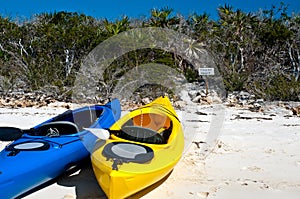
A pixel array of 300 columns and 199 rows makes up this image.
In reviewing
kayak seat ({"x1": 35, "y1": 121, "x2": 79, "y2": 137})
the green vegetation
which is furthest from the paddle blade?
the green vegetation

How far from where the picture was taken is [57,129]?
167 inches

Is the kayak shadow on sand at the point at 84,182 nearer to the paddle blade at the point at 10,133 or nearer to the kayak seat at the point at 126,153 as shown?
the kayak seat at the point at 126,153

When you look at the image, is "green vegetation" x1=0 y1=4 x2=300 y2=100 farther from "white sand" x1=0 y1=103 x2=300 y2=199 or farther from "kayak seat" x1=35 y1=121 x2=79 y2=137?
"kayak seat" x1=35 y1=121 x2=79 y2=137

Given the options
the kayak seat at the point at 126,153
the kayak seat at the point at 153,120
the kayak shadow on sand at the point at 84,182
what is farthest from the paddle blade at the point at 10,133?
the kayak seat at the point at 126,153

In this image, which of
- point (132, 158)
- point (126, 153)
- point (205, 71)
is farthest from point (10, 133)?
point (205, 71)

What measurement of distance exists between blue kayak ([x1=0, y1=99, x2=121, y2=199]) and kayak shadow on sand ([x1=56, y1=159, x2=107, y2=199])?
17cm

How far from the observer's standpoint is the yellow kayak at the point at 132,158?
116 inches

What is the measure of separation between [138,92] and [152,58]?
81.7 inches

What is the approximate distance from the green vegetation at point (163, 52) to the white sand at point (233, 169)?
4068 mm

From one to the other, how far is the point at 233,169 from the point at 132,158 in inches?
66.9

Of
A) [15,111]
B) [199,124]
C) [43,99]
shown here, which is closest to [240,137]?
[199,124]

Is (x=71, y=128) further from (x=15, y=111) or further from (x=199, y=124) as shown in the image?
(x=15, y=111)

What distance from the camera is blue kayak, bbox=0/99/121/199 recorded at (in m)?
3.19

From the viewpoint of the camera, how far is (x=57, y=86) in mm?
10352
